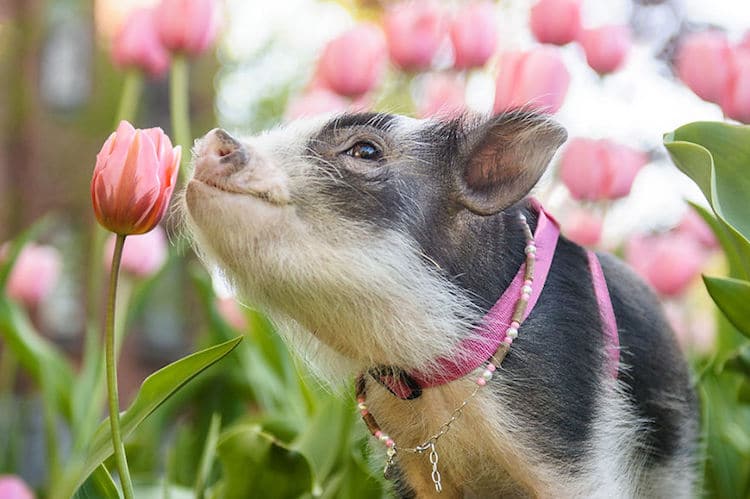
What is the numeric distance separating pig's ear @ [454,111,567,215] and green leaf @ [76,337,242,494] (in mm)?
260

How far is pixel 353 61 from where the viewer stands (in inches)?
50.8

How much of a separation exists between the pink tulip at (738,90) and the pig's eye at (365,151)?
16.7 inches

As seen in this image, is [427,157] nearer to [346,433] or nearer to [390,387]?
[390,387]

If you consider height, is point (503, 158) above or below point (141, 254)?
above

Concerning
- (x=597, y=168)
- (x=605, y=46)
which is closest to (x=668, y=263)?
(x=597, y=168)

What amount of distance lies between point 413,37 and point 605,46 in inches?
10.0

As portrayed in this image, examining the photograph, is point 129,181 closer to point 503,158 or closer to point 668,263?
point 503,158

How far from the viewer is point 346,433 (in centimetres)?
110

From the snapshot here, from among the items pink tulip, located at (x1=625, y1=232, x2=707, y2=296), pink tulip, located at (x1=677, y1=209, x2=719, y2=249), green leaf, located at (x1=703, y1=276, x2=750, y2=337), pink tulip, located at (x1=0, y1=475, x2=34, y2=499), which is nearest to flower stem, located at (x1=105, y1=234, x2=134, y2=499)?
pink tulip, located at (x1=0, y1=475, x2=34, y2=499)

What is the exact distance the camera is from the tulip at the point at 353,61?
1.29 metres

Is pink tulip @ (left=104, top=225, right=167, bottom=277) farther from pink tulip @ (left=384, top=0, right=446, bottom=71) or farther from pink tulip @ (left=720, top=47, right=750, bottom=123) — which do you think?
pink tulip @ (left=720, top=47, right=750, bottom=123)

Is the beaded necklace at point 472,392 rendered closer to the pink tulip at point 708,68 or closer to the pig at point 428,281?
the pig at point 428,281

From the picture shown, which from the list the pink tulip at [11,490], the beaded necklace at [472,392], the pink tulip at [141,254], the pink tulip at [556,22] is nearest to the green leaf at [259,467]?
the beaded necklace at [472,392]

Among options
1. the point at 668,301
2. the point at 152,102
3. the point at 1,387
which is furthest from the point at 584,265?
the point at 152,102
